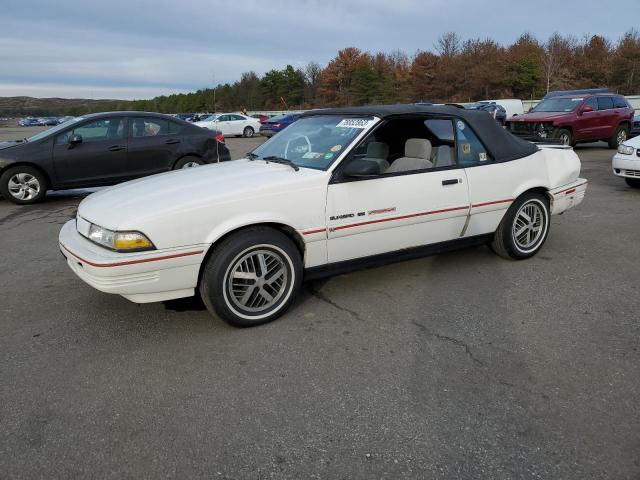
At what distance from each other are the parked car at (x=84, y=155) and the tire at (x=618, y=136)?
41.6 feet

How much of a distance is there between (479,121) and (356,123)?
129 cm

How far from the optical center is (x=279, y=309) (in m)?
3.62

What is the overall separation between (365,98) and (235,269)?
66.2 m

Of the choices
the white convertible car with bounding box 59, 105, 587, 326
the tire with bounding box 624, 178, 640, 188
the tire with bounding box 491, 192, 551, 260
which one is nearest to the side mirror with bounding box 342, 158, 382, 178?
the white convertible car with bounding box 59, 105, 587, 326

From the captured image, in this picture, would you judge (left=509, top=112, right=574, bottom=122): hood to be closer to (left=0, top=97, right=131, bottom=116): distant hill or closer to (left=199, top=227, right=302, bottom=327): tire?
(left=199, top=227, right=302, bottom=327): tire

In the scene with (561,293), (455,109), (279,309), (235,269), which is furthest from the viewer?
(455,109)

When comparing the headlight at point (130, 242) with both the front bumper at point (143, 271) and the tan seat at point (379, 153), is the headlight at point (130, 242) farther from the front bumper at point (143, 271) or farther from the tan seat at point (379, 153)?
the tan seat at point (379, 153)

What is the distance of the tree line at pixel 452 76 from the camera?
53.7 metres

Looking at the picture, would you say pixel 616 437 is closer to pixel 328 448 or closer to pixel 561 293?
pixel 328 448

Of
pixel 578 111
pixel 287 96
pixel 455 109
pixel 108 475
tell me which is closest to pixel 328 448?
pixel 108 475

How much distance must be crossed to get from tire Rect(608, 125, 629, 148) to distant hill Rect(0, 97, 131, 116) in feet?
342

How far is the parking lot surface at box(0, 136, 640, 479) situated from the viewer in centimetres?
222

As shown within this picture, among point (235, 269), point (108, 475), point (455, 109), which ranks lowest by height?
point (108, 475)

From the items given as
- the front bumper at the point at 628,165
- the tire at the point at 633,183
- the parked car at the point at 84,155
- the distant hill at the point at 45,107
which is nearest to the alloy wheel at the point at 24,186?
the parked car at the point at 84,155
